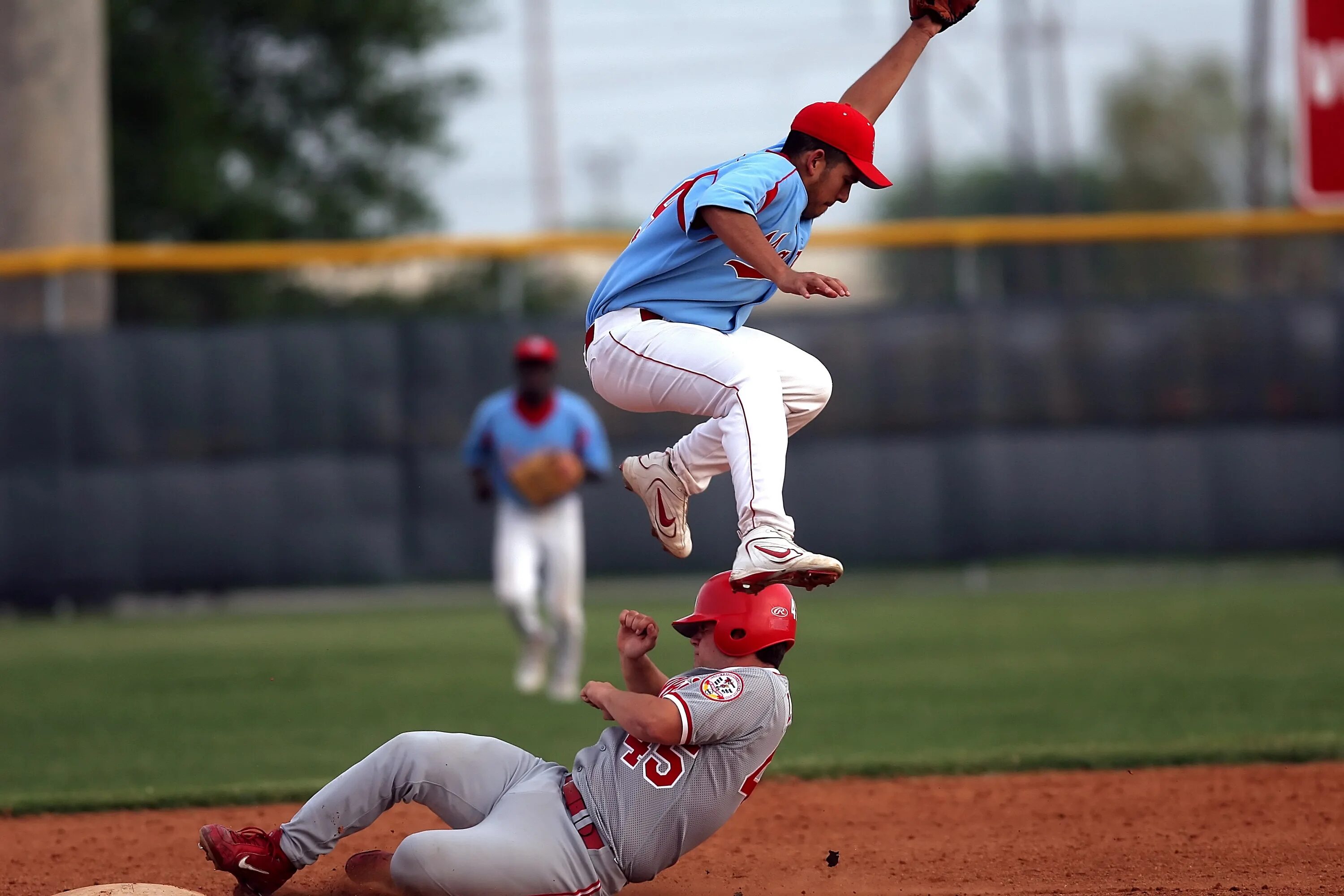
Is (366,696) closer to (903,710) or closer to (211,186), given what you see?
(903,710)

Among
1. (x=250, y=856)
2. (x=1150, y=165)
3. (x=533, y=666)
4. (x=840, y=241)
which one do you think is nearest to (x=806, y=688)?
(x=533, y=666)

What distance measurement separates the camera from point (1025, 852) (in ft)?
17.5

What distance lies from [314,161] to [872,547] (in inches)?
574

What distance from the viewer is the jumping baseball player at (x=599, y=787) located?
4.21 metres

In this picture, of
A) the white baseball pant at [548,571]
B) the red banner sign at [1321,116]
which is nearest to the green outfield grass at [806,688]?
the white baseball pant at [548,571]

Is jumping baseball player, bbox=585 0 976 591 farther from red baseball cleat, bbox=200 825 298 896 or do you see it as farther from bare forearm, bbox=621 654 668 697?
red baseball cleat, bbox=200 825 298 896

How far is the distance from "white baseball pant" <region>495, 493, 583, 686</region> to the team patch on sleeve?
5.39 m

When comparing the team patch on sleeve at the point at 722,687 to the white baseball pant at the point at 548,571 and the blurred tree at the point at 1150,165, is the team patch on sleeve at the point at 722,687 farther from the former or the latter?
the blurred tree at the point at 1150,165

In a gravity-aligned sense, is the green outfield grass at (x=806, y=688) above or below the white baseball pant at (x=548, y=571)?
below

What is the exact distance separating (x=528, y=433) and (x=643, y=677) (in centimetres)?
613

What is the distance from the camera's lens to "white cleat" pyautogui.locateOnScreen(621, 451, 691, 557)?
4.98 metres

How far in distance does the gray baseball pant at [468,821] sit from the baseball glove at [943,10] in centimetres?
268

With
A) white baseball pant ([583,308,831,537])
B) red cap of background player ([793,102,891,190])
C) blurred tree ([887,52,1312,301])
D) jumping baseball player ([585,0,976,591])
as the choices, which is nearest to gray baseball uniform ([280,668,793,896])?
jumping baseball player ([585,0,976,591])

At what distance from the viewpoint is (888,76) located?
4.90 m
